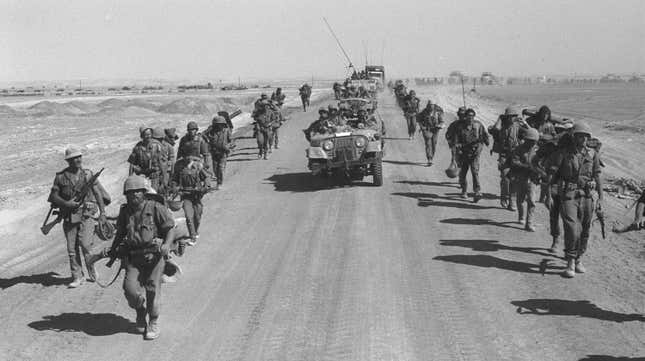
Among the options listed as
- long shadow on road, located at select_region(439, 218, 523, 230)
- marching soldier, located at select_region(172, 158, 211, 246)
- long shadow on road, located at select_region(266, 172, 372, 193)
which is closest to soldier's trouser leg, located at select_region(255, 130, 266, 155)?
long shadow on road, located at select_region(266, 172, 372, 193)

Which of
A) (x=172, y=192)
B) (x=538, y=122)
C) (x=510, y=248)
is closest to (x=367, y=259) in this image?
(x=510, y=248)

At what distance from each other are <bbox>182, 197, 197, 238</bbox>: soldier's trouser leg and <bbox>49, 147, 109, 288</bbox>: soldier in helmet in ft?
5.32

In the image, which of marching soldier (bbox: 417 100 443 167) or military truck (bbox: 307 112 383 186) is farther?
marching soldier (bbox: 417 100 443 167)

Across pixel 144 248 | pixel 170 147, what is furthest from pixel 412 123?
pixel 144 248

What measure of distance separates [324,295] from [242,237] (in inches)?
137

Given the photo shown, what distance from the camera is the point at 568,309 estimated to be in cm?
781

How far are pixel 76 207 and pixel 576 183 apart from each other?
6348 millimetres

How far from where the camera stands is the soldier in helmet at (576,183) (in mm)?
8688

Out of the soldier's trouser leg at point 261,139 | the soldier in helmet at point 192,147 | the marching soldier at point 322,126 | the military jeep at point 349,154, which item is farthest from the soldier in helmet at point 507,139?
the soldier's trouser leg at point 261,139

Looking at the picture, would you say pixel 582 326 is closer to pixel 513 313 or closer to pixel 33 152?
pixel 513 313

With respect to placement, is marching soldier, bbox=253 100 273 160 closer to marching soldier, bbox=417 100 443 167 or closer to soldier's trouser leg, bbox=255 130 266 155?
soldier's trouser leg, bbox=255 130 266 155

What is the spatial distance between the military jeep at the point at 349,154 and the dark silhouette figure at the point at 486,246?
467cm

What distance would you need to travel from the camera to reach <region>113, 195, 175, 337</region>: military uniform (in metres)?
6.96

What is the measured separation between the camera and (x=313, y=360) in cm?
654
